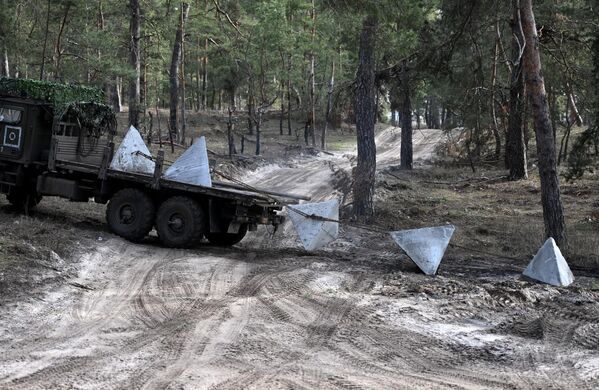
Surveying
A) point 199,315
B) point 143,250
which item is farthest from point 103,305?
point 143,250

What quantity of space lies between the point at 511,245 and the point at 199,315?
8.69m

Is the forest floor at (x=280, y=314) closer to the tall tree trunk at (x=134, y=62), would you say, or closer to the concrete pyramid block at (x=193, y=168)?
the concrete pyramid block at (x=193, y=168)

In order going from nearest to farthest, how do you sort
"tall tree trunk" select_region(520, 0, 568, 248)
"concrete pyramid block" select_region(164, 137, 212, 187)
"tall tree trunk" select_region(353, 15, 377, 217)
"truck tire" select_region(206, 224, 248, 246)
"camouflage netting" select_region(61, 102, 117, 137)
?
"concrete pyramid block" select_region(164, 137, 212, 187) → "tall tree trunk" select_region(520, 0, 568, 248) → "truck tire" select_region(206, 224, 248, 246) → "camouflage netting" select_region(61, 102, 117, 137) → "tall tree trunk" select_region(353, 15, 377, 217)

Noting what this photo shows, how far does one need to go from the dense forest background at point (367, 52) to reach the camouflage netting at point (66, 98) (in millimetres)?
5768

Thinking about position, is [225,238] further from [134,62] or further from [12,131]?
[134,62]

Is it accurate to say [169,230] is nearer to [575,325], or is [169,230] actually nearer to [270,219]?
[270,219]

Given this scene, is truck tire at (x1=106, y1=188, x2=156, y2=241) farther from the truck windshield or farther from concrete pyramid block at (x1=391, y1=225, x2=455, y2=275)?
concrete pyramid block at (x1=391, y1=225, x2=455, y2=275)

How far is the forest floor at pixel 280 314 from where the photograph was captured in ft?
18.6

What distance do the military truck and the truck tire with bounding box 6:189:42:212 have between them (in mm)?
21

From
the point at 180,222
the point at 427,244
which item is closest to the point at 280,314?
the point at 427,244

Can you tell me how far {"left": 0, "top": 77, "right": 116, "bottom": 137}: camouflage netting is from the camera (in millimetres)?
12969

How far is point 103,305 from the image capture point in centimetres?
790

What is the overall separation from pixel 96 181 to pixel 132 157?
89cm

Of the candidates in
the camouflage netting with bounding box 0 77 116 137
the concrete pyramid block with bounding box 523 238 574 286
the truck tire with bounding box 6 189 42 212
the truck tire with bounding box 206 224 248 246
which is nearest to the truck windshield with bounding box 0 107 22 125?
the camouflage netting with bounding box 0 77 116 137
